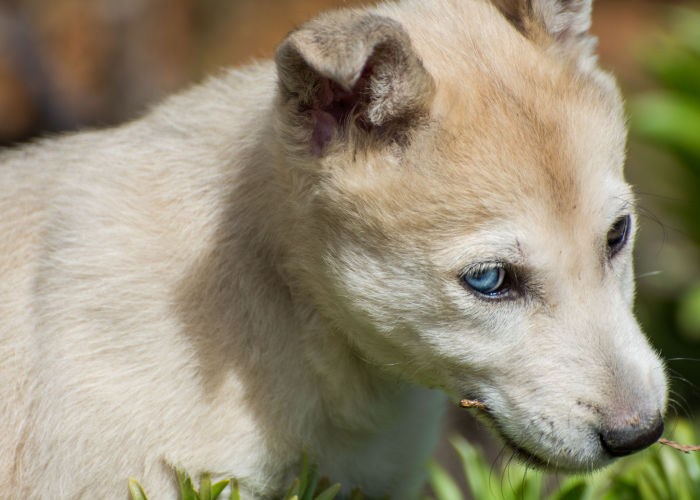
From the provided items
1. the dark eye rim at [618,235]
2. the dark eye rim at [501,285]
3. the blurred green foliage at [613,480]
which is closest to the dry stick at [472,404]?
the dark eye rim at [501,285]

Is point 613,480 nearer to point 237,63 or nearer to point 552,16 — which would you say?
point 552,16

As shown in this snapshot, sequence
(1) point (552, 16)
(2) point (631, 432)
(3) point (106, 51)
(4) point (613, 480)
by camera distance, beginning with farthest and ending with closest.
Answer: (3) point (106, 51)
(4) point (613, 480)
(1) point (552, 16)
(2) point (631, 432)

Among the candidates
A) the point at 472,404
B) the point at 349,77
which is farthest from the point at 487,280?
the point at 349,77

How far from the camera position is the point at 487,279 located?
2.79m

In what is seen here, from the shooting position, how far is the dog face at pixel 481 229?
2.74 m

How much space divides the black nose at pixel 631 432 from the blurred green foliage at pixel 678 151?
353 centimetres

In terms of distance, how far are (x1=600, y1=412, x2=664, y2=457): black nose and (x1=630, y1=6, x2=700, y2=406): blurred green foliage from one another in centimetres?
353

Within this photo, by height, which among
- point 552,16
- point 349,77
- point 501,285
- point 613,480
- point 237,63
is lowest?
point 237,63

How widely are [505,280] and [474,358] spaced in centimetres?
27

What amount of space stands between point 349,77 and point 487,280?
2.58ft

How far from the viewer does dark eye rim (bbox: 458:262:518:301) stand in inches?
108

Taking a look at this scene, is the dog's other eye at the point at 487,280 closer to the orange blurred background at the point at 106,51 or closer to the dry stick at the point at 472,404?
the dry stick at the point at 472,404

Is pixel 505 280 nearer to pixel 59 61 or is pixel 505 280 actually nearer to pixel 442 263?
pixel 442 263

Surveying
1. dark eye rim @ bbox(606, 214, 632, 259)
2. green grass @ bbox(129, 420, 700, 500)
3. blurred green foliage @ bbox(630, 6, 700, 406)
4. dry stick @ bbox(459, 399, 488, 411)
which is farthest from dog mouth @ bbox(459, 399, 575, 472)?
blurred green foliage @ bbox(630, 6, 700, 406)
